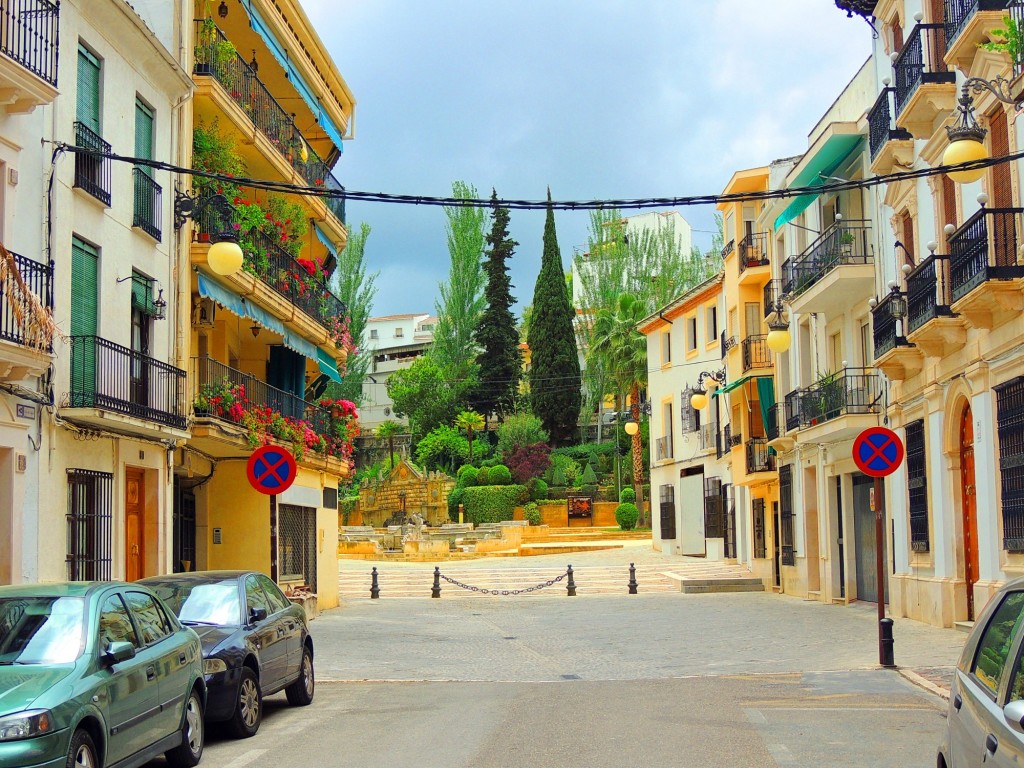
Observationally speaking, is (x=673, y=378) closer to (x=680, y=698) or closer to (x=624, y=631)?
(x=624, y=631)

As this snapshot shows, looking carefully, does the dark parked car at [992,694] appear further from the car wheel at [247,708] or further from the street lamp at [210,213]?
the street lamp at [210,213]

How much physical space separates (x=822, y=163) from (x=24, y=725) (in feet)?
78.5

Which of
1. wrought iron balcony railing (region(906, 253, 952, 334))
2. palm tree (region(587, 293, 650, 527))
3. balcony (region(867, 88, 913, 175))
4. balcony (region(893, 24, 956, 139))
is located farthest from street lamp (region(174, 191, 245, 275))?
palm tree (region(587, 293, 650, 527))

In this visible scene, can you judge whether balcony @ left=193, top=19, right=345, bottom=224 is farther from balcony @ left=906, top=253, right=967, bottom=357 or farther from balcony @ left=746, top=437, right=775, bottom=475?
balcony @ left=746, top=437, right=775, bottom=475

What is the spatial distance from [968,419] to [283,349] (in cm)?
1550

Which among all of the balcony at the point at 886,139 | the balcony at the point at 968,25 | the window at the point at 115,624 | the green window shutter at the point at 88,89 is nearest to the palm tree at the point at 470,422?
the balcony at the point at 886,139

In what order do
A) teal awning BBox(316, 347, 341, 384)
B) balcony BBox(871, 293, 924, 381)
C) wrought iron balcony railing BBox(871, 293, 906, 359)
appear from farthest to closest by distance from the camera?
teal awning BBox(316, 347, 341, 384) < wrought iron balcony railing BBox(871, 293, 906, 359) < balcony BBox(871, 293, 924, 381)

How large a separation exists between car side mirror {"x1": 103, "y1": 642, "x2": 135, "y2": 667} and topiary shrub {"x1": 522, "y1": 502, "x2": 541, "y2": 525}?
5649 centimetres

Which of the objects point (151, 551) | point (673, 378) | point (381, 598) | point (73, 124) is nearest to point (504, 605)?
point (381, 598)

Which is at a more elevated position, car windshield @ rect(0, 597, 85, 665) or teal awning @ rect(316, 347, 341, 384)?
teal awning @ rect(316, 347, 341, 384)

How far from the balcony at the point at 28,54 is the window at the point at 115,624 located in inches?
315

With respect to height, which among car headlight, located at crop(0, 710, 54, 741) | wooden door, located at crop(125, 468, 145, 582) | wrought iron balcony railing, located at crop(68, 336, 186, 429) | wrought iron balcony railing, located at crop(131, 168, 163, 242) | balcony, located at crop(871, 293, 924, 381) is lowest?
car headlight, located at crop(0, 710, 54, 741)

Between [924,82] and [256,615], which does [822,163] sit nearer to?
[924,82]

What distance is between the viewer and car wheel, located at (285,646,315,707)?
13.7 meters
